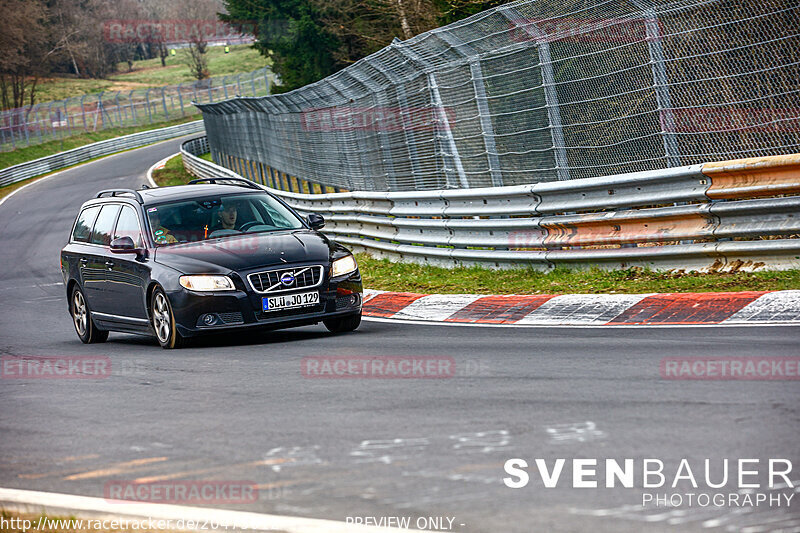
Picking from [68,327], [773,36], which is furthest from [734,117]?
[68,327]

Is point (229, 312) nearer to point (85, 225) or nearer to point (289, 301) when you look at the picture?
point (289, 301)

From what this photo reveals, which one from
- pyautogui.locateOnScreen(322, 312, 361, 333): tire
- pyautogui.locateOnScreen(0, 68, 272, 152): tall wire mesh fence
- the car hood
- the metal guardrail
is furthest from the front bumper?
pyautogui.locateOnScreen(0, 68, 272, 152): tall wire mesh fence

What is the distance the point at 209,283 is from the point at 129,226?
1.87 meters

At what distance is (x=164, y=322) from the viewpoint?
404 inches

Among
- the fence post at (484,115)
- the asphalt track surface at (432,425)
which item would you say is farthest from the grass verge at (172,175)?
the asphalt track surface at (432,425)

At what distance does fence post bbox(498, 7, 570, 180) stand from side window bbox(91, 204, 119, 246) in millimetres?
4763

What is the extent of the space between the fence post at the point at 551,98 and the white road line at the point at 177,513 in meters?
8.21

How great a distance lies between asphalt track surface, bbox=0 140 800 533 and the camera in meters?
4.35

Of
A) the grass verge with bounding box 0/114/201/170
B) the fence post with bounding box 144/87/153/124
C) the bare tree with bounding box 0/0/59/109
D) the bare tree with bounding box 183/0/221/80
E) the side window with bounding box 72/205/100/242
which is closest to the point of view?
the side window with bounding box 72/205/100/242

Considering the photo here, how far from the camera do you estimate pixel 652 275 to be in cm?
1088

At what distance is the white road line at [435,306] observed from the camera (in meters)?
11.2

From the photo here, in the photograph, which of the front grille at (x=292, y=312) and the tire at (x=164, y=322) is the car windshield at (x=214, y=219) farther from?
the front grille at (x=292, y=312)

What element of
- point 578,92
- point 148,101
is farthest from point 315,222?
point 148,101

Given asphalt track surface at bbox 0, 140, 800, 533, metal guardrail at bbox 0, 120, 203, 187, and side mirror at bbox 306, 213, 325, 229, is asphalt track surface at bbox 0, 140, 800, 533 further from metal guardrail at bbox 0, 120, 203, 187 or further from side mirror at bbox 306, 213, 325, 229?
metal guardrail at bbox 0, 120, 203, 187
